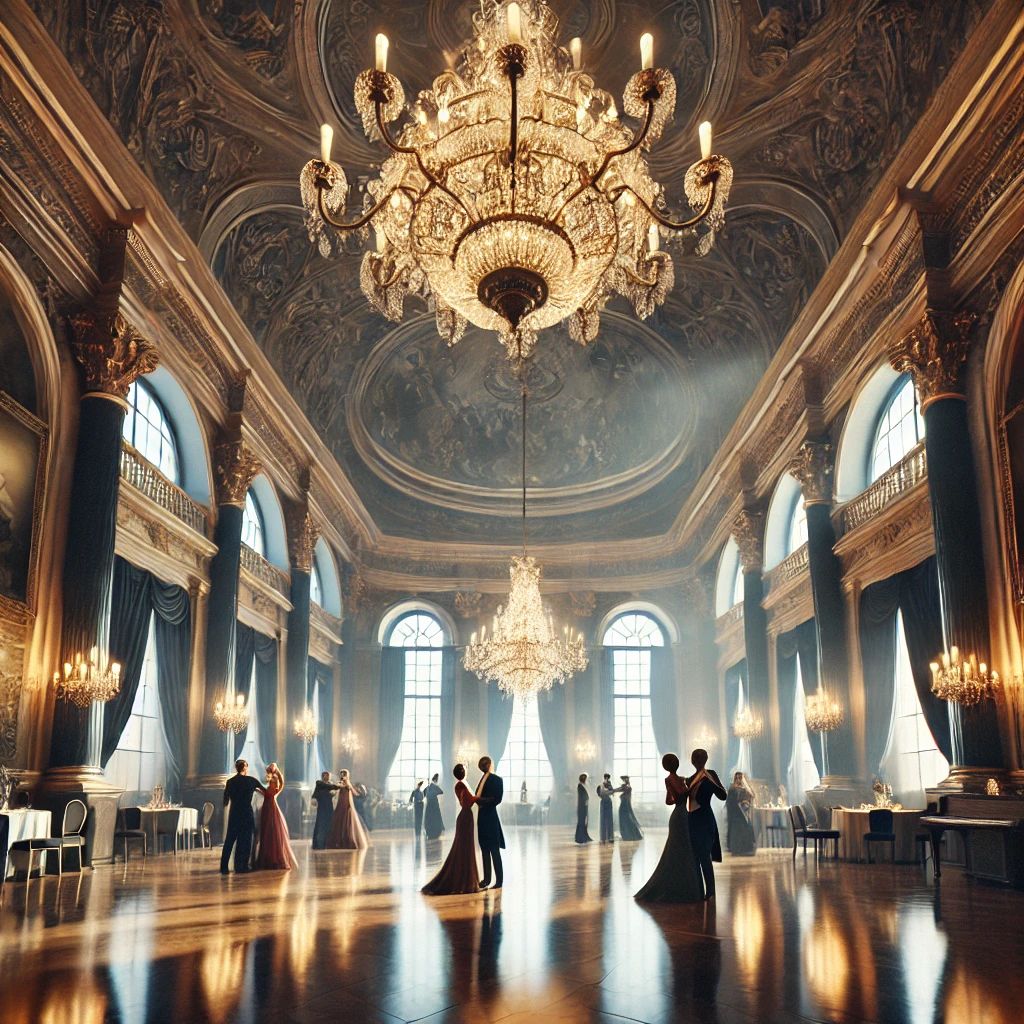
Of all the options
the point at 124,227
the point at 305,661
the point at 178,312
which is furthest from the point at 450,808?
the point at 124,227

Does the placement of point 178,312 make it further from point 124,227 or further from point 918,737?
point 918,737

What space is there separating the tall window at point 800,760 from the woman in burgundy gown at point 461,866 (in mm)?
10755

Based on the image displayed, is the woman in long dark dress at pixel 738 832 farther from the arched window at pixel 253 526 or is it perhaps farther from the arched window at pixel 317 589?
the arched window at pixel 317 589

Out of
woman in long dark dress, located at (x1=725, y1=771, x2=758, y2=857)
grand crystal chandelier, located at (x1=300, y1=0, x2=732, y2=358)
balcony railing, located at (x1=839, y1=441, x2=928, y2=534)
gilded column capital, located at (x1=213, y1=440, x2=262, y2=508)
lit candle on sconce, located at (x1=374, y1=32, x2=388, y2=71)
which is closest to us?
lit candle on sconce, located at (x1=374, y1=32, x2=388, y2=71)

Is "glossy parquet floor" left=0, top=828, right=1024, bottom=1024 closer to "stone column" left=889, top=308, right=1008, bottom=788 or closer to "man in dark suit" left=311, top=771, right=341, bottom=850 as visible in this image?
"stone column" left=889, top=308, right=1008, bottom=788

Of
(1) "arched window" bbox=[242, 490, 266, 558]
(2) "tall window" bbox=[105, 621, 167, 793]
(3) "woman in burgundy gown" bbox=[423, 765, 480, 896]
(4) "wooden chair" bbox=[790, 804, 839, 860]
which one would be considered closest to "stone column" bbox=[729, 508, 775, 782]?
(4) "wooden chair" bbox=[790, 804, 839, 860]

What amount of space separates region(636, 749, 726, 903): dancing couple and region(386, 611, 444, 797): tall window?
729 inches

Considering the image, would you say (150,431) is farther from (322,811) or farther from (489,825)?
(489,825)

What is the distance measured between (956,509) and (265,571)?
13097 mm

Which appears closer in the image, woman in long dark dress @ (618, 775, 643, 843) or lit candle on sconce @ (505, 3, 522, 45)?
lit candle on sconce @ (505, 3, 522, 45)

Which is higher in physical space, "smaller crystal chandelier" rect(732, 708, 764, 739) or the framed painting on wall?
the framed painting on wall

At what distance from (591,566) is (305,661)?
33.6 ft

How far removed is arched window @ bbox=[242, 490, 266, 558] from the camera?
19.3 metres

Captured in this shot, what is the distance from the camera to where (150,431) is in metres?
15.3
